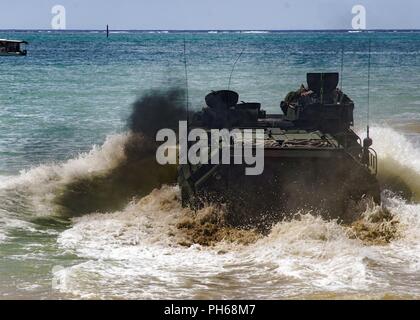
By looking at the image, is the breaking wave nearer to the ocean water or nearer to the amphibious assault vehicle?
the ocean water

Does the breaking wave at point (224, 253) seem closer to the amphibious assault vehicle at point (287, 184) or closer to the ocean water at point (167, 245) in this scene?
the ocean water at point (167, 245)

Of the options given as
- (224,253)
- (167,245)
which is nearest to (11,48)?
(167,245)

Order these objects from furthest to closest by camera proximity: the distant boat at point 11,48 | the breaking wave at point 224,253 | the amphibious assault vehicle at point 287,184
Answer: the distant boat at point 11,48, the amphibious assault vehicle at point 287,184, the breaking wave at point 224,253

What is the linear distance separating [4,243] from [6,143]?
13.1 m

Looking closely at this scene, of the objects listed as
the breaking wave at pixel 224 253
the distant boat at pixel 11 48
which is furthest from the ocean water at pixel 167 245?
the distant boat at pixel 11 48

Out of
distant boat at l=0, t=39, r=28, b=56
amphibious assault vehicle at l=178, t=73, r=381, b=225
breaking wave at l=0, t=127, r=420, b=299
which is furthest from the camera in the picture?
distant boat at l=0, t=39, r=28, b=56

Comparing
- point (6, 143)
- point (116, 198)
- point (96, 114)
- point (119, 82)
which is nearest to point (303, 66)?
point (119, 82)

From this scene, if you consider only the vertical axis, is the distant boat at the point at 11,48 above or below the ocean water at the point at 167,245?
above

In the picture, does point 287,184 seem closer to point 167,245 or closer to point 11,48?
point 167,245

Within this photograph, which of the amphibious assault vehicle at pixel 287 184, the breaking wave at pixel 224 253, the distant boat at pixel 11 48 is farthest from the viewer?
the distant boat at pixel 11 48

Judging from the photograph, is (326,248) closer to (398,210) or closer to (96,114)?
(398,210)

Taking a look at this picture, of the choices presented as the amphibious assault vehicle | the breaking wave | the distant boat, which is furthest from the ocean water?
the distant boat
